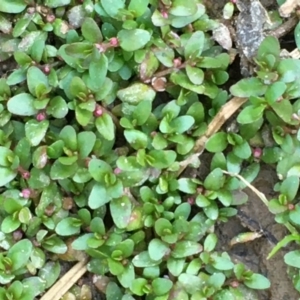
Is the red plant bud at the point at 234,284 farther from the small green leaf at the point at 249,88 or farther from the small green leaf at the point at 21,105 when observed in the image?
the small green leaf at the point at 21,105

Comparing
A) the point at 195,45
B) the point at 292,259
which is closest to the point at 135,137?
the point at 195,45

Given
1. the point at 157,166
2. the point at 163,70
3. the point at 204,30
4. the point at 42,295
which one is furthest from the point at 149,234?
the point at 204,30

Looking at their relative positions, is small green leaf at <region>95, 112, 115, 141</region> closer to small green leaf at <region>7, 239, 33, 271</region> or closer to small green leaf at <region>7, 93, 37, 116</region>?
small green leaf at <region>7, 93, 37, 116</region>

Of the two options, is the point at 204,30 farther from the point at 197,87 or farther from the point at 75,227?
the point at 75,227

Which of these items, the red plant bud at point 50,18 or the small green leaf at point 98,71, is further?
the red plant bud at point 50,18

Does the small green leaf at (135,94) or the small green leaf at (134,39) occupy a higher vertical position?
the small green leaf at (134,39)

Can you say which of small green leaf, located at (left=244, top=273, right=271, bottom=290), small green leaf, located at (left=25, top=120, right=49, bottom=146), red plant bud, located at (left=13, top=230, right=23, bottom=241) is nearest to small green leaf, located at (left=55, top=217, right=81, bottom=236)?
red plant bud, located at (left=13, top=230, right=23, bottom=241)

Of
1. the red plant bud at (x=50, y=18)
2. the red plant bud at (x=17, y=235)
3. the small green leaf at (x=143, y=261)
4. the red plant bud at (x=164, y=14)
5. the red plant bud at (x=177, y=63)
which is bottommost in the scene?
the small green leaf at (x=143, y=261)

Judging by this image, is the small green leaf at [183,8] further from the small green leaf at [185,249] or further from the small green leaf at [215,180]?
the small green leaf at [185,249]

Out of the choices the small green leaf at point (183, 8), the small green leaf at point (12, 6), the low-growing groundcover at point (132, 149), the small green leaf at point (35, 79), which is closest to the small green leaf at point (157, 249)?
the low-growing groundcover at point (132, 149)
